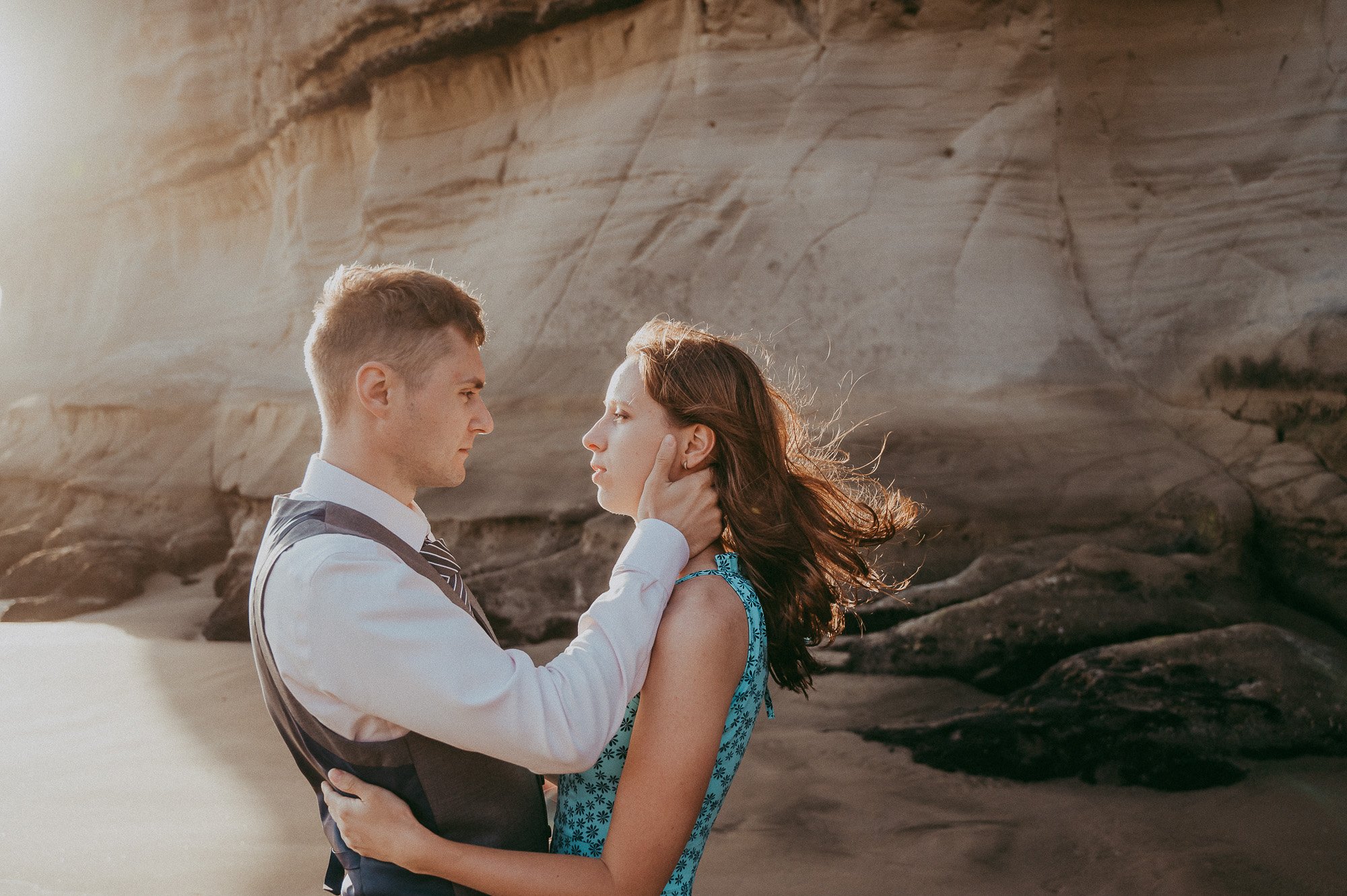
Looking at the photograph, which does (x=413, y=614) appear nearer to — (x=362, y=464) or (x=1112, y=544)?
(x=362, y=464)

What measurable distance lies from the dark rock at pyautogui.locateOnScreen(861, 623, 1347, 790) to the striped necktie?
9.87ft

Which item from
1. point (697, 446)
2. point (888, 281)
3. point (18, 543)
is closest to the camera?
point (697, 446)

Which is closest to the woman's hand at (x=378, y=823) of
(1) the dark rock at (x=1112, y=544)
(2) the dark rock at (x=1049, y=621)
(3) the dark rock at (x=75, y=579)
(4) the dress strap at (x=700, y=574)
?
(4) the dress strap at (x=700, y=574)

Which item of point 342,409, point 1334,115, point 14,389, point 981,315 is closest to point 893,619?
point 981,315

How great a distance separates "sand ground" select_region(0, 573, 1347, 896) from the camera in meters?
3.45

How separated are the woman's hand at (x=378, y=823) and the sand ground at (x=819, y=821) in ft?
7.16

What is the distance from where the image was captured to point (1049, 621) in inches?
193

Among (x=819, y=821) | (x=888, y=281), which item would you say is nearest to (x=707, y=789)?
(x=819, y=821)

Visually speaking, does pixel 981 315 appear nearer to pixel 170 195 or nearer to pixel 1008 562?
pixel 1008 562

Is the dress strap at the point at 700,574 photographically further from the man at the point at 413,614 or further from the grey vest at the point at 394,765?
the grey vest at the point at 394,765

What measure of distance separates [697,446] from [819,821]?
246cm

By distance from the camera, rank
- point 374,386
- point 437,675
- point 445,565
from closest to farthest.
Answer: point 437,675
point 374,386
point 445,565

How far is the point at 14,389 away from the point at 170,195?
3.54m

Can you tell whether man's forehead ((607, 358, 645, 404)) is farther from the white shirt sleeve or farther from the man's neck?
the white shirt sleeve
